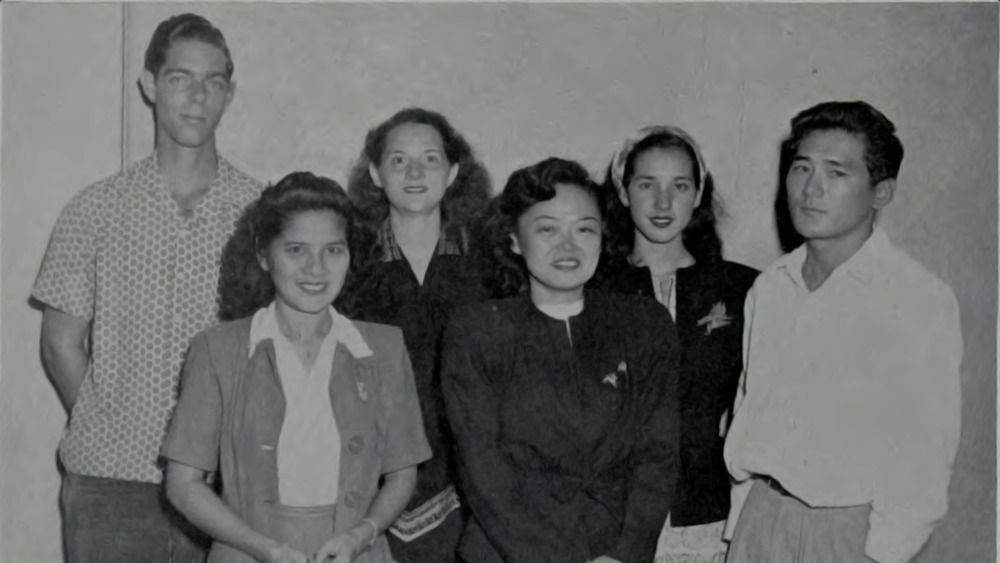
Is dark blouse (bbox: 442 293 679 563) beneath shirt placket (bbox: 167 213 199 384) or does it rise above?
beneath

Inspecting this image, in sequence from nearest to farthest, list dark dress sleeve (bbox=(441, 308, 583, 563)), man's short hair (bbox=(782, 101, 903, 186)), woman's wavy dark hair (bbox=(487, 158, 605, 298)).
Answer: dark dress sleeve (bbox=(441, 308, 583, 563)), woman's wavy dark hair (bbox=(487, 158, 605, 298)), man's short hair (bbox=(782, 101, 903, 186))

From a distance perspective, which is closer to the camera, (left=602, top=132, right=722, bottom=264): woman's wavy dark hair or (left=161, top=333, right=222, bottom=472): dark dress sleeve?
(left=161, top=333, right=222, bottom=472): dark dress sleeve

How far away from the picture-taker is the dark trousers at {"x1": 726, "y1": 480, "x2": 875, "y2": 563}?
8.16 feet

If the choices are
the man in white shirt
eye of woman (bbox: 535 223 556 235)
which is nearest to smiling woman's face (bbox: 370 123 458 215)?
eye of woman (bbox: 535 223 556 235)

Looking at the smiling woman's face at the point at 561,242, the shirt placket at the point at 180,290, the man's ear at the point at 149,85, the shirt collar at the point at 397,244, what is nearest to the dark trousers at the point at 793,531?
the smiling woman's face at the point at 561,242

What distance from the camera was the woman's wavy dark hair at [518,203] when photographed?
2.50 m

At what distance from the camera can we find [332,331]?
2488 mm

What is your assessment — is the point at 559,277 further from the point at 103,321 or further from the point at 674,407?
the point at 103,321

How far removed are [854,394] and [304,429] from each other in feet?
3.52

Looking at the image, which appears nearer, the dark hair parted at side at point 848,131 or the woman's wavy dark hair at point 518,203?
the woman's wavy dark hair at point 518,203

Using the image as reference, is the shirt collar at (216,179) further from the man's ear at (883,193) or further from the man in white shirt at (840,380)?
the man's ear at (883,193)

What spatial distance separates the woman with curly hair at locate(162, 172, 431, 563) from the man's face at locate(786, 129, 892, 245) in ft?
2.82

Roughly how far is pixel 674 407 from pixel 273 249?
0.84m

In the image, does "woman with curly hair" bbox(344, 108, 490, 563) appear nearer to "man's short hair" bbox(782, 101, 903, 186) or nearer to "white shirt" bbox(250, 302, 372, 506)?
"white shirt" bbox(250, 302, 372, 506)
